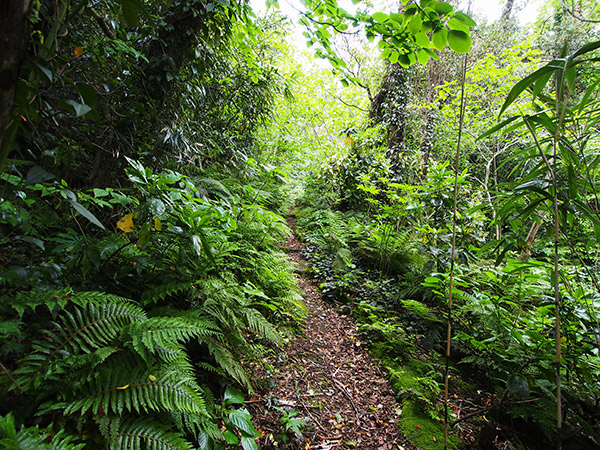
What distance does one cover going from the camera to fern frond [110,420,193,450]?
3.94 feet

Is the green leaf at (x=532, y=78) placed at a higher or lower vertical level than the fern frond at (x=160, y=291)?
higher

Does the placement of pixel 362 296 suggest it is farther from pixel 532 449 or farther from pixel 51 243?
pixel 51 243

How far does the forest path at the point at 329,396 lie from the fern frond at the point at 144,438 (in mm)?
739

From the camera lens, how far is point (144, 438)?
1.25 metres

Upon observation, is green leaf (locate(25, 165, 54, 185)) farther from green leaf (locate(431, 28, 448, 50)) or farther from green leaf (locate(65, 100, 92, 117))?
green leaf (locate(431, 28, 448, 50))

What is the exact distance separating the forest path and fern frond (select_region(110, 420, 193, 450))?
29.1 inches

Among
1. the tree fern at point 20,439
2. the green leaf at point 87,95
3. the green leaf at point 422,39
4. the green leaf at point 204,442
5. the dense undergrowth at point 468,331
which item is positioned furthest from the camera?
the dense undergrowth at point 468,331

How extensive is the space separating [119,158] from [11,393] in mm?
1753

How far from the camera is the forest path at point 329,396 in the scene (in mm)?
1944

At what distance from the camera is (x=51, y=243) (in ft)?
5.94

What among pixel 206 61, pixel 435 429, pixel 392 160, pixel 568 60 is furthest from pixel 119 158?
pixel 392 160

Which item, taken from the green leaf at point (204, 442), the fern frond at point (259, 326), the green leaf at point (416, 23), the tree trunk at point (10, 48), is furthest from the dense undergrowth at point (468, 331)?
the tree trunk at point (10, 48)

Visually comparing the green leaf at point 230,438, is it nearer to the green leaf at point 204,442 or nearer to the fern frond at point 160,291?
the green leaf at point 204,442

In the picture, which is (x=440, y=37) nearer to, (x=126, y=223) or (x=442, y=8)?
(x=442, y=8)
